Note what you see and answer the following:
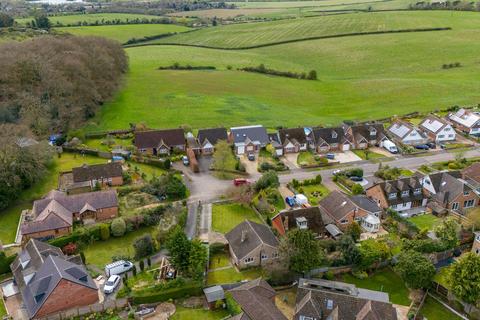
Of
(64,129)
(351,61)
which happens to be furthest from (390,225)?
(351,61)

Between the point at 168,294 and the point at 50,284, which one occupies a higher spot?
the point at 50,284

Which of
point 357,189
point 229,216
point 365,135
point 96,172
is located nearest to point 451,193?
point 357,189

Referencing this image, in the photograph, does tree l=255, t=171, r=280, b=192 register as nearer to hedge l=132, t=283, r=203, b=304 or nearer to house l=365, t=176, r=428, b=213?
house l=365, t=176, r=428, b=213

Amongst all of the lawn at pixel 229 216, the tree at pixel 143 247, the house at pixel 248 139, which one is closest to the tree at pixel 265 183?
the lawn at pixel 229 216

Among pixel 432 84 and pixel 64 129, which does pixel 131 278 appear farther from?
pixel 432 84

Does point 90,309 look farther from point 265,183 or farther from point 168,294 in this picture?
point 265,183

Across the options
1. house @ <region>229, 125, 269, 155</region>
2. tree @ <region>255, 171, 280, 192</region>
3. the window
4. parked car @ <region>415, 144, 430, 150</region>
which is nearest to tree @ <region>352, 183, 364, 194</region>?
tree @ <region>255, 171, 280, 192</region>
